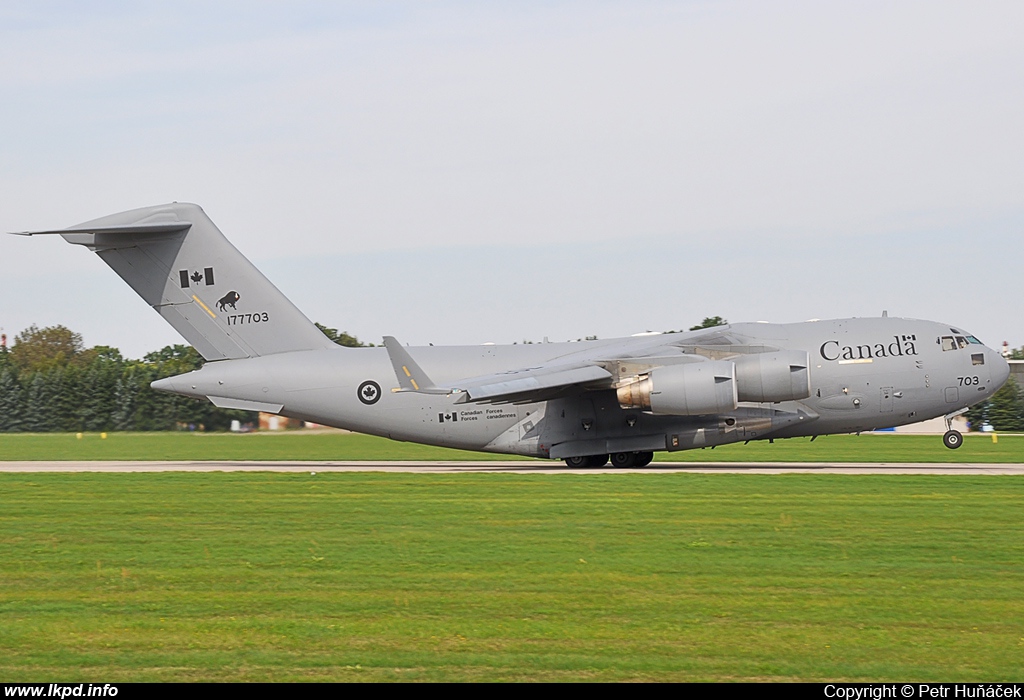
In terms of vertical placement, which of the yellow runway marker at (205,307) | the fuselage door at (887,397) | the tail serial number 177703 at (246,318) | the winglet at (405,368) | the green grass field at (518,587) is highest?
the yellow runway marker at (205,307)

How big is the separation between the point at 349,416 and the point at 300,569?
49.6ft

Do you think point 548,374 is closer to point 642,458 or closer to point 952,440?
point 642,458

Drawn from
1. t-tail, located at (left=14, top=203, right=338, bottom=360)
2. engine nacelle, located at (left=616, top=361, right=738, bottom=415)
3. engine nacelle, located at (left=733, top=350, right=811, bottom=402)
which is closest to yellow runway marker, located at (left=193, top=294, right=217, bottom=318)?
t-tail, located at (left=14, top=203, right=338, bottom=360)

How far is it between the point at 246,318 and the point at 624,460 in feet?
30.2

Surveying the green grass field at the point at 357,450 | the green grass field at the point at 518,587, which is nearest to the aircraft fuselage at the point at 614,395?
the green grass field at the point at 357,450

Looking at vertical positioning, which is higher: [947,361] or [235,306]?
[235,306]

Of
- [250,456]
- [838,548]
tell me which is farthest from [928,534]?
[250,456]

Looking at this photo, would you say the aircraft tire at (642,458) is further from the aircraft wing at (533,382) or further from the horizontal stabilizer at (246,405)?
the horizontal stabilizer at (246,405)

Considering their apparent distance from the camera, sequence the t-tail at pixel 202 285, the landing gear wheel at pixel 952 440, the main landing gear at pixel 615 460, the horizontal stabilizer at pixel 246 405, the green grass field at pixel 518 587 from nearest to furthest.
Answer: the green grass field at pixel 518 587 → the main landing gear at pixel 615 460 → the horizontal stabilizer at pixel 246 405 → the t-tail at pixel 202 285 → the landing gear wheel at pixel 952 440

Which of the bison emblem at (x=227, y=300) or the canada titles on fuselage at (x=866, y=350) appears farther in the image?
the bison emblem at (x=227, y=300)

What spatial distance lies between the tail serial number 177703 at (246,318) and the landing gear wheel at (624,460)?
856 centimetres

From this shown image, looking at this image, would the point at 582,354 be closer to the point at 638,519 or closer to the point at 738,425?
the point at 738,425

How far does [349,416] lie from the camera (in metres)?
25.9

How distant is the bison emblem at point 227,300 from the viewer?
26484 millimetres
